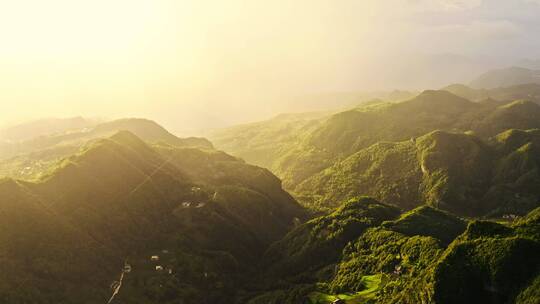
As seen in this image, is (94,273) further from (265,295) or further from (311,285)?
(311,285)

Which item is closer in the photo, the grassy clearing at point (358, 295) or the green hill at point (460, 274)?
the green hill at point (460, 274)

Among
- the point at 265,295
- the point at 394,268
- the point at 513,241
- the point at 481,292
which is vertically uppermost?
the point at 513,241

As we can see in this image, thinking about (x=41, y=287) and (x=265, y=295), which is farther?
(x=265, y=295)

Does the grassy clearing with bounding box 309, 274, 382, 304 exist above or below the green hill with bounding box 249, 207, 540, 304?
below

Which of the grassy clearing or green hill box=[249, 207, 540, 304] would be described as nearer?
green hill box=[249, 207, 540, 304]

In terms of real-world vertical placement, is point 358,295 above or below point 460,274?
below

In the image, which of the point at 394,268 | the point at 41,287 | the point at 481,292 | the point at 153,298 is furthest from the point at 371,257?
the point at 41,287

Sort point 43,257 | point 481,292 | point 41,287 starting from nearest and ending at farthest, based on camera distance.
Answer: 1. point 481,292
2. point 41,287
3. point 43,257

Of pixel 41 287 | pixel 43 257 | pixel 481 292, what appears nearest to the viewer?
pixel 481 292

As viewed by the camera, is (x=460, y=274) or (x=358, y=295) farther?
(x=358, y=295)

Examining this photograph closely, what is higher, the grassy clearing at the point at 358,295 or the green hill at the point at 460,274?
the green hill at the point at 460,274

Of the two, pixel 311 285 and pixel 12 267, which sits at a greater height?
pixel 12 267
